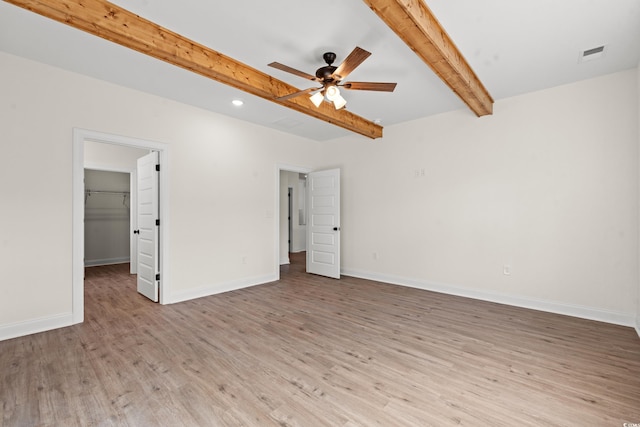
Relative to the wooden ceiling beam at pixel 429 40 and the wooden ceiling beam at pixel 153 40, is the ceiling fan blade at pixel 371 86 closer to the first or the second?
the wooden ceiling beam at pixel 429 40

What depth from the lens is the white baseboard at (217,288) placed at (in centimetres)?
408

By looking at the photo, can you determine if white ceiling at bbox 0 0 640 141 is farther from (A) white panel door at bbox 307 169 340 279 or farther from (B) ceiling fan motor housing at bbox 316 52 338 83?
(A) white panel door at bbox 307 169 340 279

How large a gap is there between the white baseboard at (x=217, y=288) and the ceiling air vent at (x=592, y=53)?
506 cm

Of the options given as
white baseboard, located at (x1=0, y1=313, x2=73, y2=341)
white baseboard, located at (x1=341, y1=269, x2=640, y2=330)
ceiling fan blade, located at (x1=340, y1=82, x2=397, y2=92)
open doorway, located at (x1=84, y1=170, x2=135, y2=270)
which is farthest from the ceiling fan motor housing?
open doorway, located at (x1=84, y1=170, x2=135, y2=270)

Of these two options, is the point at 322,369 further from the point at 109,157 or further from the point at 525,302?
the point at 109,157

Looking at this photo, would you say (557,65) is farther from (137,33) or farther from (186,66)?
(137,33)

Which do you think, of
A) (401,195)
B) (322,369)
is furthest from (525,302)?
(322,369)

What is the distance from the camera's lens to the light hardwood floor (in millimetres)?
1812

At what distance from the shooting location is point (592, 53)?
2865 millimetres

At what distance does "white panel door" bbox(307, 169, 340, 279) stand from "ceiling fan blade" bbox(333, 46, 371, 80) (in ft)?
9.42

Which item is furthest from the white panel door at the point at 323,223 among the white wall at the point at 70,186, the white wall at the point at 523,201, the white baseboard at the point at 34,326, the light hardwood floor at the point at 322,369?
the white baseboard at the point at 34,326

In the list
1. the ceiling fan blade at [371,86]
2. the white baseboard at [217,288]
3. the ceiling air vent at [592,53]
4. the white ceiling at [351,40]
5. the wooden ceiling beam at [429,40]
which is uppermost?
the ceiling air vent at [592,53]

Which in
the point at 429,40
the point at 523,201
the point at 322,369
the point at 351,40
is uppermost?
the point at 351,40

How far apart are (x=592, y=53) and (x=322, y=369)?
3.93 meters
